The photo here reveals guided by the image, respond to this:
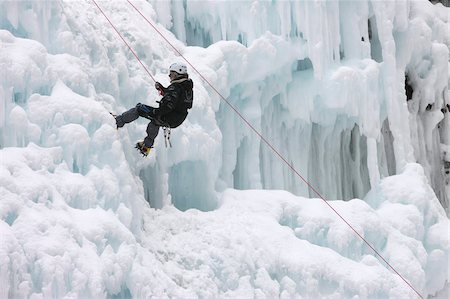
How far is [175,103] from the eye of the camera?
912 cm

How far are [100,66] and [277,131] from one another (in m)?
4.37

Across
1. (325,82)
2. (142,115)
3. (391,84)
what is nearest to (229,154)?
(325,82)

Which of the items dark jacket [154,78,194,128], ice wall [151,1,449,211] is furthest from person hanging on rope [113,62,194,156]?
ice wall [151,1,449,211]

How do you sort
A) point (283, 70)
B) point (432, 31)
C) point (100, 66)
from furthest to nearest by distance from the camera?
1. point (432, 31)
2. point (283, 70)
3. point (100, 66)

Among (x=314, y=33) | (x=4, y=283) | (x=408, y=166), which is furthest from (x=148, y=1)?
(x=4, y=283)

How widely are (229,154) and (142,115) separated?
141 inches

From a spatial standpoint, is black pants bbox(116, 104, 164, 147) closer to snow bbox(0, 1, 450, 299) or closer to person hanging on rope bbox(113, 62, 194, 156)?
person hanging on rope bbox(113, 62, 194, 156)

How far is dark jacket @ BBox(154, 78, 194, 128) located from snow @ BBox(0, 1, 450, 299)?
668 millimetres

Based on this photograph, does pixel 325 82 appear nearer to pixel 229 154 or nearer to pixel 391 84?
pixel 391 84

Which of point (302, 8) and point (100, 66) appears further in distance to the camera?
point (302, 8)

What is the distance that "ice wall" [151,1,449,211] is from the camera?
1312 cm

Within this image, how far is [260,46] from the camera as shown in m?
12.9

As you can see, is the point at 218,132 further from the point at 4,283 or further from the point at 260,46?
the point at 4,283

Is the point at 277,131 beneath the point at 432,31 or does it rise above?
beneath
